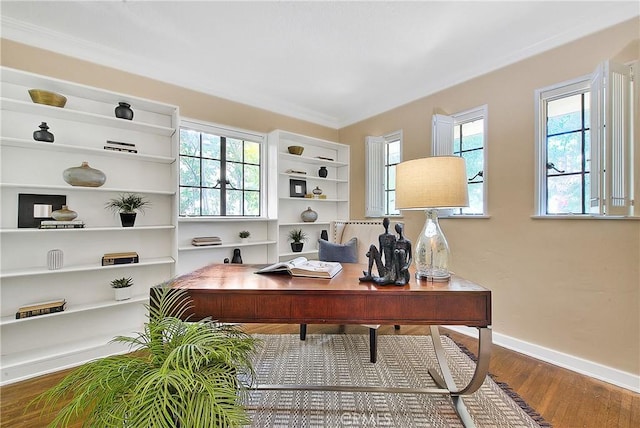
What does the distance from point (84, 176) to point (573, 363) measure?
4.21 metres

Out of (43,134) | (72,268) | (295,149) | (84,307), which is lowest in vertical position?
(84,307)

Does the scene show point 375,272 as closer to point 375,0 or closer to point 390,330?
point 390,330

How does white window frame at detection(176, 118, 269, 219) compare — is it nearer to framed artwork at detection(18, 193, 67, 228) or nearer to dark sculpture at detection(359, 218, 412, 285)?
framed artwork at detection(18, 193, 67, 228)

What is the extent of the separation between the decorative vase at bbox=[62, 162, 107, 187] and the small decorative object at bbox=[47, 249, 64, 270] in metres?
0.57

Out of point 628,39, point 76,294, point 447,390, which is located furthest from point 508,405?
point 76,294

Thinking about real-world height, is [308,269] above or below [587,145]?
below

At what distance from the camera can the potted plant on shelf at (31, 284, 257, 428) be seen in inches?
35.1

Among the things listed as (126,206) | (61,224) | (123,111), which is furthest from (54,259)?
(123,111)

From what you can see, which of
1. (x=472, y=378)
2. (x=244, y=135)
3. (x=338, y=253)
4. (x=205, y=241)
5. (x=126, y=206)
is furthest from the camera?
(x=244, y=135)

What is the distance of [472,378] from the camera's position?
1.57 metres

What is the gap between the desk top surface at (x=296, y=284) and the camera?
134cm

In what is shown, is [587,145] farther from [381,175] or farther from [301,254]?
[301,254]

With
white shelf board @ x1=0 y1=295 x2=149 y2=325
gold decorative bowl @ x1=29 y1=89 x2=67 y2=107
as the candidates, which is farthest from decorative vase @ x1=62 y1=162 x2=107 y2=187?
white shelf board @ x1=0 y1=295 x2=149 y2=325

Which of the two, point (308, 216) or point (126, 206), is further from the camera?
point (308, 216)
